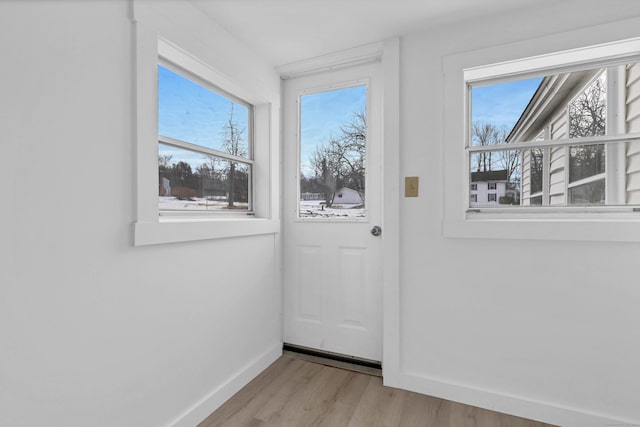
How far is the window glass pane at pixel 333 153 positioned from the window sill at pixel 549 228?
2.44ft

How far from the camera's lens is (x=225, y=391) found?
1.91 m

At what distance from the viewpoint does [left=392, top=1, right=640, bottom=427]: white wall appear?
1647 millimetres

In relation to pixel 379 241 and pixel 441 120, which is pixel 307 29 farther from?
pixel 379 241

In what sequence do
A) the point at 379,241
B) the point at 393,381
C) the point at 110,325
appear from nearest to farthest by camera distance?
the point at 110,325
the point at 393,381
the point at 379,241

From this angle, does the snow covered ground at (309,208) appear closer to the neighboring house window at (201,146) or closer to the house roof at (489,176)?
the neighboring house window at (201,146)

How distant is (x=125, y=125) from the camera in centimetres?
138

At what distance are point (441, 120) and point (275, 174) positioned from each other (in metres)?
1.24

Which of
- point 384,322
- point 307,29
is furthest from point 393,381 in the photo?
point 307,29

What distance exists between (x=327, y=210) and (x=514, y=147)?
131 centimetres

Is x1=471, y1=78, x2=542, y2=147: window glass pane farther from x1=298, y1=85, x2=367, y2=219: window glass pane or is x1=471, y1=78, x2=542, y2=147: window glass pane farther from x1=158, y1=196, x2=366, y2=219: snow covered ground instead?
x1=158, y1=196, x2=366, y2=219: snow covered ground

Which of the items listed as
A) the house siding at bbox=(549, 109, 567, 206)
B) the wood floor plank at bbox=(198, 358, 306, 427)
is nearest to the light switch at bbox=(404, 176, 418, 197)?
the house siding at bbox=(549, 109, 567, 206)

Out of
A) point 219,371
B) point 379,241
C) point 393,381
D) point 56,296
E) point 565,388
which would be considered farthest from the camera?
point 379,241

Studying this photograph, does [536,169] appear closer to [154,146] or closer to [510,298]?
[510,298]

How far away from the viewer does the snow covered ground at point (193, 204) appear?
1749 mm
